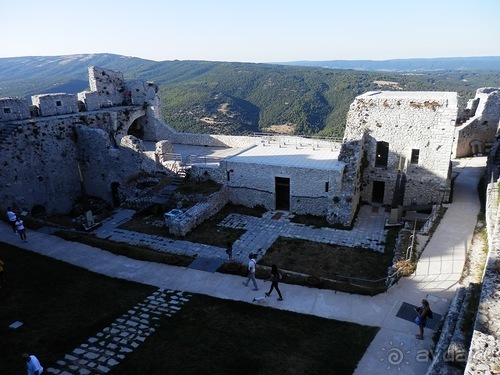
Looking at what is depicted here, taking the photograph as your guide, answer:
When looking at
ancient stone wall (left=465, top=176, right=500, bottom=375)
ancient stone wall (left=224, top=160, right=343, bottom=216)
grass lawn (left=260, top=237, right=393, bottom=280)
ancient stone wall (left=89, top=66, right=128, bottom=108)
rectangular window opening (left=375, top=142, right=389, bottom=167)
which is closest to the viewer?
ancient stone wall (left=465, top=176, right=500, bottom=375)

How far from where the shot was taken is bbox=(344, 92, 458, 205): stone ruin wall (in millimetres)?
17859

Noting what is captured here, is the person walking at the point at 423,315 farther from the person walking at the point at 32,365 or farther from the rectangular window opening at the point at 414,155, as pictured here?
the rectangular window opening at the point at 414,155

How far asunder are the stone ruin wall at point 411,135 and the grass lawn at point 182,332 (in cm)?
1170

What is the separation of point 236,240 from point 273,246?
5.87 feet

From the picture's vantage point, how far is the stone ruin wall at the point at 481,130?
27917 mm

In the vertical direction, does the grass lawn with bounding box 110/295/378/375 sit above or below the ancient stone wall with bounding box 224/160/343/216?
below

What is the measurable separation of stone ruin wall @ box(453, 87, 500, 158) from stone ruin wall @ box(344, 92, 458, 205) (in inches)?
424

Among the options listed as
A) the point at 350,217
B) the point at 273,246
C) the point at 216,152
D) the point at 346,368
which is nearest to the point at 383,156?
the point at 350,217

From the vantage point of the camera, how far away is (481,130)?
2833cm

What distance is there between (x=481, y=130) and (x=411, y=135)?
1402 cm

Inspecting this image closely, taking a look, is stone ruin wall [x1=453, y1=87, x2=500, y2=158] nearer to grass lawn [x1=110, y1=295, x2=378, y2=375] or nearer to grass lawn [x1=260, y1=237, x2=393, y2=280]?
grass lawn [x1=260, y1=237, x2=393, y2=280]

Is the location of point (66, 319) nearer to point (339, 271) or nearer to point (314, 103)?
point (339, 271)

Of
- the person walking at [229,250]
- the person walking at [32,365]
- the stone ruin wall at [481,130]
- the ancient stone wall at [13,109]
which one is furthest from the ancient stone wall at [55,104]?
the stone ruin wall at [481,130]

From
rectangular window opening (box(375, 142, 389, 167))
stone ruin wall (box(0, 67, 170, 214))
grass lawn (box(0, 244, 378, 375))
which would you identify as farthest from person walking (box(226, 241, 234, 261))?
rectangular window opening (box(375, 142, 389, 167))
